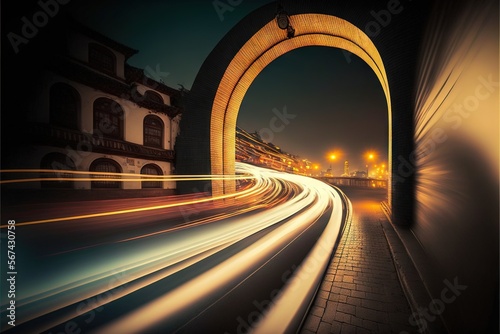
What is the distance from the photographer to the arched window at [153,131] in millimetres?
16516

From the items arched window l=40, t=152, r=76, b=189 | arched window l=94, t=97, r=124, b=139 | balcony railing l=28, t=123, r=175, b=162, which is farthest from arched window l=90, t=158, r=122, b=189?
arched window l=94, t=97, r=124, b=139

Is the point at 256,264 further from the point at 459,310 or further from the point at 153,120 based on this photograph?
the point at 153,120

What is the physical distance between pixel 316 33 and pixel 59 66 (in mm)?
15482

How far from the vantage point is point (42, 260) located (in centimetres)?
392

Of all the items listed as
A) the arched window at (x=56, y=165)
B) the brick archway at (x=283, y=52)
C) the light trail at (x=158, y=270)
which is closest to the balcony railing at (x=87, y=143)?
the arched window at (x=56, y=165)

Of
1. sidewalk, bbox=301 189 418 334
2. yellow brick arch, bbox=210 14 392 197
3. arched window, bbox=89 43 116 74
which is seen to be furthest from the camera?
arched window, bbox=89 43 116 74

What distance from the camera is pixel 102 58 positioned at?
562 inches

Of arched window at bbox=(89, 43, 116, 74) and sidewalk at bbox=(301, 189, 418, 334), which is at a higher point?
arched window at bbox=(89, 43, 116, 74)

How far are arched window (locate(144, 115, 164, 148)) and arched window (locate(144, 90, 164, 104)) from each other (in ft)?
5.46

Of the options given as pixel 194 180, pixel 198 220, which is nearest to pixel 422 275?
pixel 198 220

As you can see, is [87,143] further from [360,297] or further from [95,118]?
[360,297]

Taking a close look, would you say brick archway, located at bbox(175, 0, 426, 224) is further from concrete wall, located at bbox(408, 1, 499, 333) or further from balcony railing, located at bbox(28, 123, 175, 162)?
balcony railing, located at bbox(28, 123, 175, 162)

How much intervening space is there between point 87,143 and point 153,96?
7180 millimetres

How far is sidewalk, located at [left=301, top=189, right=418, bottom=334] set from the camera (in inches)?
88.5
